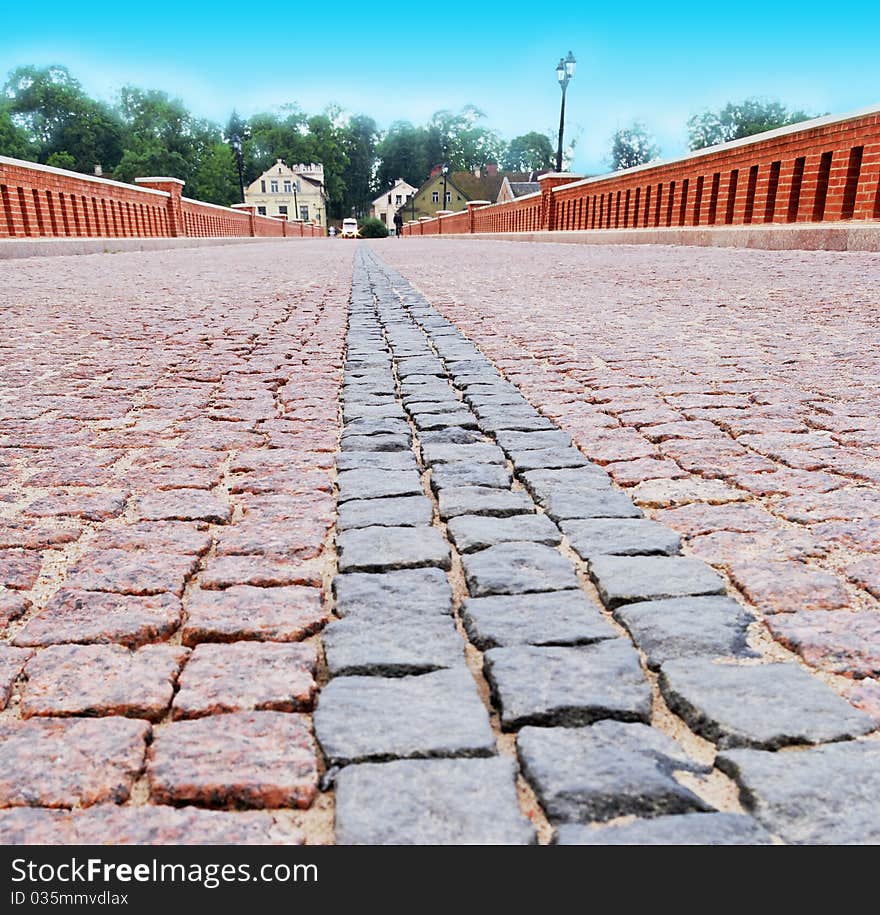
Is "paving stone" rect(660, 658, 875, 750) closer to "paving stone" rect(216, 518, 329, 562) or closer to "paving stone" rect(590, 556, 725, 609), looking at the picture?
"paving stone" rect(590, 556, 725, 609)

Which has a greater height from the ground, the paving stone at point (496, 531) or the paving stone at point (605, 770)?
the paving stone at point (605, 770)

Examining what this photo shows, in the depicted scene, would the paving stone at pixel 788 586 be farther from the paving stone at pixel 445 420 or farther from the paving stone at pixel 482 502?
A: the paving stone at pixel 445 420

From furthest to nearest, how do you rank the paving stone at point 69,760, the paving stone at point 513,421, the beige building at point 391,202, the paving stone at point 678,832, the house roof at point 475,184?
the beige building at point 391,202
the house roof at point 475,184
the paving stone at point 513,421
the paving stone at point 69,760
the paving stone at point 678,832

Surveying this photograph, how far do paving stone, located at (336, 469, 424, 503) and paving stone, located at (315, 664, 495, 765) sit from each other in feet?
3.24

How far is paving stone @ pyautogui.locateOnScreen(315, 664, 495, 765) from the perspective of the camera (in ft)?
4.22

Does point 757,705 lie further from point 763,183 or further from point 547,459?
point 763,183

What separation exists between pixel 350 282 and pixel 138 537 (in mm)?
8949

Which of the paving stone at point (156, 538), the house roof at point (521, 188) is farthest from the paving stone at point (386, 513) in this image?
the house roof at point (521, 188)

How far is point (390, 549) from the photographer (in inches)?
80.4

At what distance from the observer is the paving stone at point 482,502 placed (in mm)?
2293

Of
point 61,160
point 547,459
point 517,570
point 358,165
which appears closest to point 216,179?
point 61,160

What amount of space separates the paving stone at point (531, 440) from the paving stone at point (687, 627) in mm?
1202

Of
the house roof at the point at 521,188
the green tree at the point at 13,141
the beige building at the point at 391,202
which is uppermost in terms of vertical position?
the green tree at the point at 13,141

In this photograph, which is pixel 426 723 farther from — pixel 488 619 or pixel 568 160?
pixel 568 160
